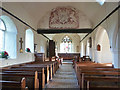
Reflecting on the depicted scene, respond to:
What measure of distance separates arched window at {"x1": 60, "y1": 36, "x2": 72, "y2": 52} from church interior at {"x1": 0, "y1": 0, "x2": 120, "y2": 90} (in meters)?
10.7

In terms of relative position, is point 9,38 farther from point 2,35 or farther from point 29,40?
point 29,40

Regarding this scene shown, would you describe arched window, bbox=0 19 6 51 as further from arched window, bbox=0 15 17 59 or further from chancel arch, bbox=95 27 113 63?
chancel arch, bbox=95 27 113 63

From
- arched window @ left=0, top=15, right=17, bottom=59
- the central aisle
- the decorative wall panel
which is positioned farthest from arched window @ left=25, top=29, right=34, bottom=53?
the central aisle

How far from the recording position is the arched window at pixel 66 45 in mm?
21594

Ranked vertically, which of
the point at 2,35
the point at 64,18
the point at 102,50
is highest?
the point at 64,18

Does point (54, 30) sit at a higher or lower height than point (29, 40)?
higher

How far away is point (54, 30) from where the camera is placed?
11125 mm

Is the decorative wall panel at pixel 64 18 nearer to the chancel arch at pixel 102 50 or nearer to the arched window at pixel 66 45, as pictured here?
the chancel arch at pixel 102 50


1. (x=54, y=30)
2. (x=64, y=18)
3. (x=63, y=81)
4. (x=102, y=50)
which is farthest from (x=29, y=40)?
(x=102, y=50)

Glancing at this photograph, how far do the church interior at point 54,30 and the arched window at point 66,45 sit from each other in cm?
1065

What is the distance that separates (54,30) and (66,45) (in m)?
10.7

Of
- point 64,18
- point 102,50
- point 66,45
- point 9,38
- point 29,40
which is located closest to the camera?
point 9,38

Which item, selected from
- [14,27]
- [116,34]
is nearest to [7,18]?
[14,27]

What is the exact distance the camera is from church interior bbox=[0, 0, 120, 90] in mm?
3846
